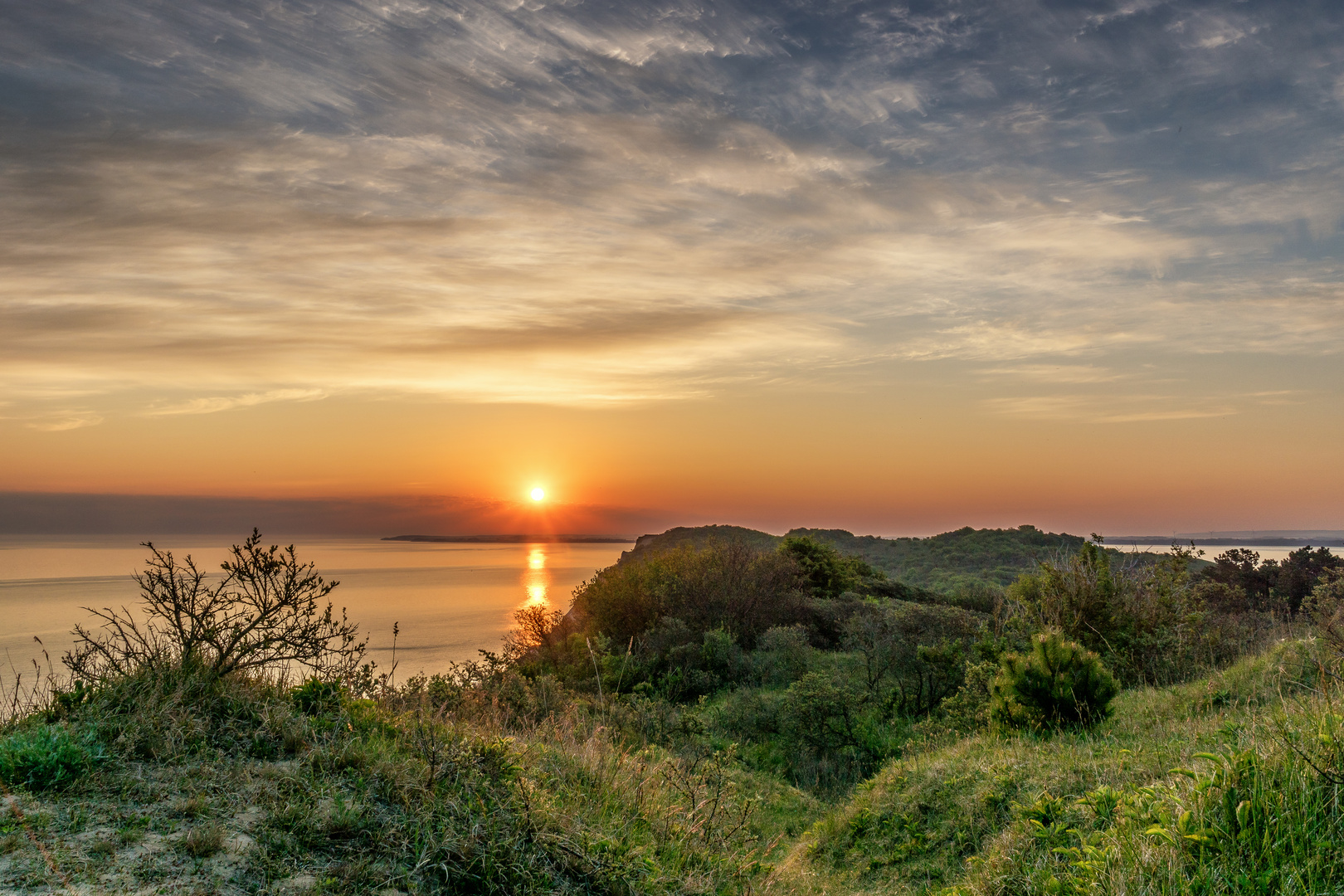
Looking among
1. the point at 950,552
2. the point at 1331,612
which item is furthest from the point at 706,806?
the point at 950,552

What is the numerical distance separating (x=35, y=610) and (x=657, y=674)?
551 inches

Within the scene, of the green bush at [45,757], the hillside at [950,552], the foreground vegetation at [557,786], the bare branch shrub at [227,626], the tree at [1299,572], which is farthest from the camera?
the hillside at [950,552]

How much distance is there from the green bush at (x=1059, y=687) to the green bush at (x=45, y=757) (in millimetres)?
10384

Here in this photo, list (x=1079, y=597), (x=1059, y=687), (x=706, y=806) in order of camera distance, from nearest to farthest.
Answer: (x=706, y=806), (x=1059, y=687), (x=1079, y=597)

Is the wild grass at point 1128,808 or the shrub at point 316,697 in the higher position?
the shrub at point 316,697

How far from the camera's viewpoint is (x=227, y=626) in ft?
21.6

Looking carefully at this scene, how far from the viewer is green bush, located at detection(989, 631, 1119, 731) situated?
1027 centimetres

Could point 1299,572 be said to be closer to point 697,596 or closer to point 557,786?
point 697,596

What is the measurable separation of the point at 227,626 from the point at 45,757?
62.2 inches

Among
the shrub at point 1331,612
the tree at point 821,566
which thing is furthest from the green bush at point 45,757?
the tree at point 821,566

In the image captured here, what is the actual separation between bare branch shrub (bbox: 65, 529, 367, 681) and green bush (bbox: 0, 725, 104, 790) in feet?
2.72

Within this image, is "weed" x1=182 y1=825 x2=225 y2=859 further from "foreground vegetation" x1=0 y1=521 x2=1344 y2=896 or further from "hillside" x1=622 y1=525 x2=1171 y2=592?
"hillside" x1=622 y1=525 x2=1171 y2=592

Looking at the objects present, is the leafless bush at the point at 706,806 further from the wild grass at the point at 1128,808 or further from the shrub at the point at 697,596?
the shrub at the point at 697,596

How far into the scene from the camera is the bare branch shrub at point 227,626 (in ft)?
20.6
